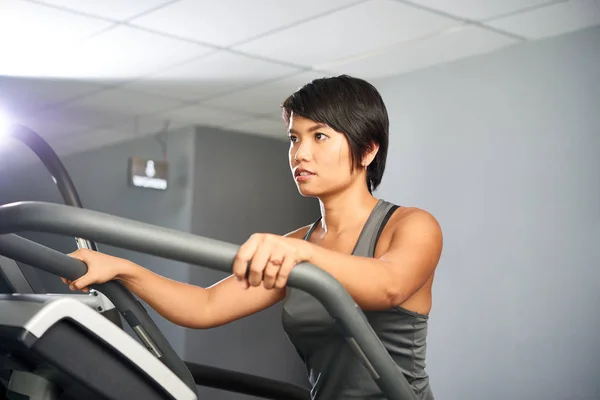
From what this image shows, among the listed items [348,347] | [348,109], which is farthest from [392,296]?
[348,109]

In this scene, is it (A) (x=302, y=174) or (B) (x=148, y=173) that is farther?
(B) (x=148, y=173)

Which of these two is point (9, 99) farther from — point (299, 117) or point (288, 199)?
point (299, 117)

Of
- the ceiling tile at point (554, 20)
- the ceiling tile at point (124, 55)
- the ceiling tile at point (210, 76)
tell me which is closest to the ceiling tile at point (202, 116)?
the ceiling tile at point (210, 76)

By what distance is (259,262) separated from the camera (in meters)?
0.80

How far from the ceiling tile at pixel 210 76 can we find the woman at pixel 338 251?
2.78 m

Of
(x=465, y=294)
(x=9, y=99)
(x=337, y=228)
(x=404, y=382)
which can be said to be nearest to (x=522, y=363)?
(x=465, y=294)

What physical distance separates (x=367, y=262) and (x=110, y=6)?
2671mm

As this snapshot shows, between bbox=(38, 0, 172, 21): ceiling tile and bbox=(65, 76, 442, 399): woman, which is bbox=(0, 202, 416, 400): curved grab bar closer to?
bbox=(65, 76, 442, 399): woman

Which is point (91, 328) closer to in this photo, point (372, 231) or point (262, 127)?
point (372, 231)

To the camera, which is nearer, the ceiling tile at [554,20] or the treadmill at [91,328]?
the treadmill at [91,328]

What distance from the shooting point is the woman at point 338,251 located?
128 cm

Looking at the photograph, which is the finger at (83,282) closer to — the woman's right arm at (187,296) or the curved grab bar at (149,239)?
the woman's right arm at (187,296)

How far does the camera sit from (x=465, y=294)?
162 inches

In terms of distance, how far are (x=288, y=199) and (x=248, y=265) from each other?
589 centimetres
